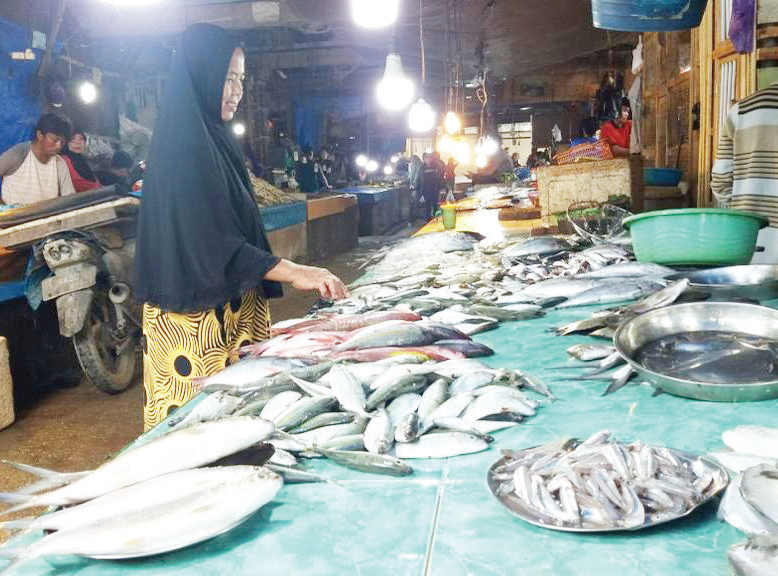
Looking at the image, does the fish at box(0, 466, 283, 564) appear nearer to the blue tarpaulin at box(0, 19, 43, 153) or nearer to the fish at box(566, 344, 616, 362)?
the fish at box(566, 344, 616, 362)

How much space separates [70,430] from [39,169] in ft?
11.7

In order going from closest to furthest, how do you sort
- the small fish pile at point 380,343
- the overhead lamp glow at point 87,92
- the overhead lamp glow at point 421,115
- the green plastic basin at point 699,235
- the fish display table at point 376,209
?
the small fish pile at point 380,343 < the green plastic basin at point 699,235 < the overhead lamp glow at point 421,115 < the overhead lamp glow at point 87,92 < the fish display table at point 376,209

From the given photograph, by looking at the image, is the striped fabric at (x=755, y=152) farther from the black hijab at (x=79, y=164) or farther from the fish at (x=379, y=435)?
the black hijab at (x=79, y=164)

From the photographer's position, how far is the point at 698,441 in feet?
5.45

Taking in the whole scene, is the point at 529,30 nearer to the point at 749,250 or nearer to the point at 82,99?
the point at 749,250

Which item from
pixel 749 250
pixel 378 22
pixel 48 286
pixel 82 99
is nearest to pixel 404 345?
pixel 749 250

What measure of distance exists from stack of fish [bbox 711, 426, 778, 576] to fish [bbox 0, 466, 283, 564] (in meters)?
0.92

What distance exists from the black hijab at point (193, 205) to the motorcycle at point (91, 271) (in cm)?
330

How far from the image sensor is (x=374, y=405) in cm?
201

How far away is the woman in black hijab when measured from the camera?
298cm

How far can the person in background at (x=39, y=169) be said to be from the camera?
7.42 metres

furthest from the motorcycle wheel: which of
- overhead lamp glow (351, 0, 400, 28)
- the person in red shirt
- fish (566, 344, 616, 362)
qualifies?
the person in red shirt

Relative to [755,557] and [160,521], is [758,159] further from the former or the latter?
[160,521]

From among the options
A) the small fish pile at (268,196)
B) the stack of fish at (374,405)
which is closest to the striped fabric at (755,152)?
the stack of fish at (374,405)
